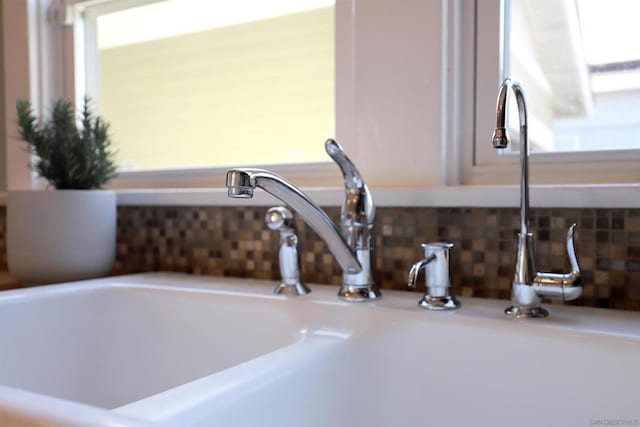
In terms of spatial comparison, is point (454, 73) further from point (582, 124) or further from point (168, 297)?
point (168, 297)

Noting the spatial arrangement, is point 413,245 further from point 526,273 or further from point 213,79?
point 213,79

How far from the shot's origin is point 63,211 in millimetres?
1087

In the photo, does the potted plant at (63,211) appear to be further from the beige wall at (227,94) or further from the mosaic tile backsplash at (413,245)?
the beige wall at (227,94)

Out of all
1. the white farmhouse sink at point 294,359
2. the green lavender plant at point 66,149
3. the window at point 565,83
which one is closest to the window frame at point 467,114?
the window at point 565,83

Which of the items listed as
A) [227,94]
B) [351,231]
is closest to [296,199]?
[351,231]

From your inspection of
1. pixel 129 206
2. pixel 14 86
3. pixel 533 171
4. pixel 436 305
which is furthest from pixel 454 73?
pixel 14 86

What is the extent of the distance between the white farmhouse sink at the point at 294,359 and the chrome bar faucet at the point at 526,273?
0.09ft

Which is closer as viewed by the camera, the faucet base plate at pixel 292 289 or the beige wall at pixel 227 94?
the faucet base plate at pixel 292 289

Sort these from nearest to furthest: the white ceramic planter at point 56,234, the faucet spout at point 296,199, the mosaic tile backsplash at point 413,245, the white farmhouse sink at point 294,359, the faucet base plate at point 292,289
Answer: the white farmhouse sink at point 294,359 → the faucet spout at point 296,199 → the mosaic tile backsplash at point 413,245 → the faucet base plate at point 292,289 → the white ceramic planter at point 56,234

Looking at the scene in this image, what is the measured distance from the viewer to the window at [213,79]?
1182 millimetres

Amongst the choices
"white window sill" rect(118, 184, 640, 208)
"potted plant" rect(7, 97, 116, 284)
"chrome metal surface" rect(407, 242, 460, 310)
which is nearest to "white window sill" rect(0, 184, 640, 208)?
"white window sill" rect(118, 184, 640, 208)

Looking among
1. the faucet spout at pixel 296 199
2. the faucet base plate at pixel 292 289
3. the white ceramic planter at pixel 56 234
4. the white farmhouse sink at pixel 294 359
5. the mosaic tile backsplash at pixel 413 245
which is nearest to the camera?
the white farmhouse sink at pixel 294 359

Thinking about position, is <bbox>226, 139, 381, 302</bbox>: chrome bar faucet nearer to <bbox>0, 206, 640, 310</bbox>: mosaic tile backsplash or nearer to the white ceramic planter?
<bbox>0, 206, 640, 310</bbox>: mosaic tile backsplash

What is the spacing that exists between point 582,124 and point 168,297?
2.38ft
